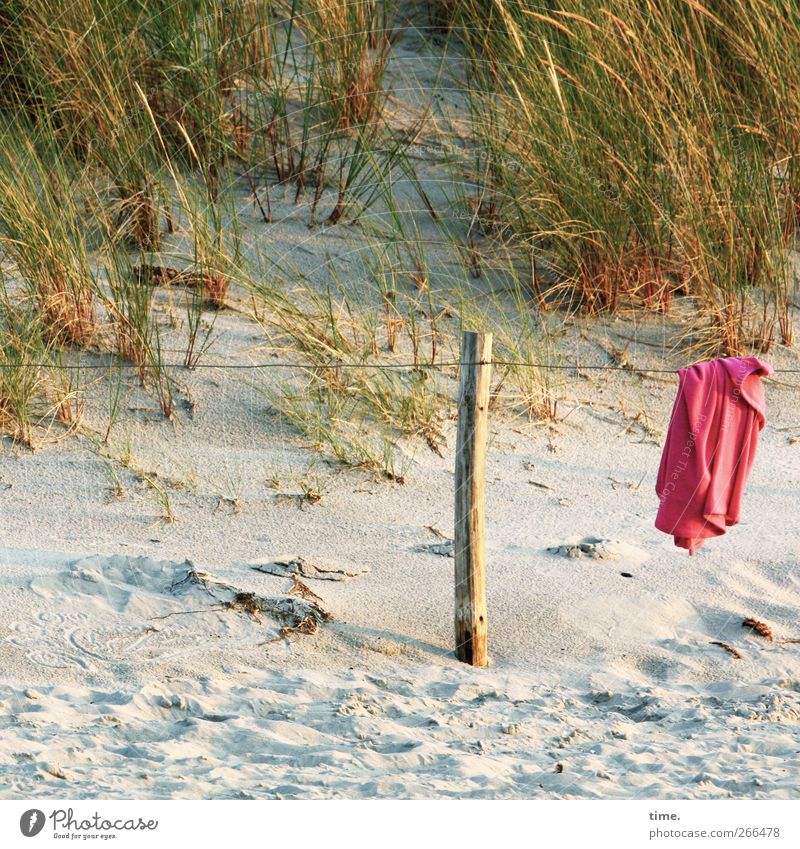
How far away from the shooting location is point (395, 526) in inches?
161

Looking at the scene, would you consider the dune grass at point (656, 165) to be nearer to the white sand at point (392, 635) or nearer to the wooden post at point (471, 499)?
the white sand at point (392, 635)

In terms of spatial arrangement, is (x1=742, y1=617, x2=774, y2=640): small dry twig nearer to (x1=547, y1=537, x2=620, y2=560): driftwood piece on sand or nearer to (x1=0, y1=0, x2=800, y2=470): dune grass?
(x1=547, y1=537, x2=620, y2=560): driftwood piece on sand

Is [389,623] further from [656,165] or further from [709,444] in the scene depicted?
[656,165]

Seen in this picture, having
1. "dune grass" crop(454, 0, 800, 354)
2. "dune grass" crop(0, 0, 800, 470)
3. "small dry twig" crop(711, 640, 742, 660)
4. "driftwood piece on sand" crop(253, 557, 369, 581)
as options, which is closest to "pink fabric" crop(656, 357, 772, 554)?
"small dry twig" crop(711, 640, 742, 660)

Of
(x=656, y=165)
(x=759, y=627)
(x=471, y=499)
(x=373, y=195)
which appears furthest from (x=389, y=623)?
(x=373, y=195)

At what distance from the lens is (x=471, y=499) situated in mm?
3246

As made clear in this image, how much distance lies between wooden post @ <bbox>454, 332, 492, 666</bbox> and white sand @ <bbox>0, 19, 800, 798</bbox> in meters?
0.12

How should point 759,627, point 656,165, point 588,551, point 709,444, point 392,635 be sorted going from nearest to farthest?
point 709,444, point 392,635, point 759,627, point 588,551, point 656,165

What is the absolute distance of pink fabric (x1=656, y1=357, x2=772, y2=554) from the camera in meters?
3.00

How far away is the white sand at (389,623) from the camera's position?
2.72 meters

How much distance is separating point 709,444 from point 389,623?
3.55ft

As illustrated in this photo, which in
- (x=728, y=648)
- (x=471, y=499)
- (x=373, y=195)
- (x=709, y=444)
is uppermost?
(x=373, y=195)

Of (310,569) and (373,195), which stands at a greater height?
(373,195)

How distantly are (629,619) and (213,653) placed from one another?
→ 1.25m
